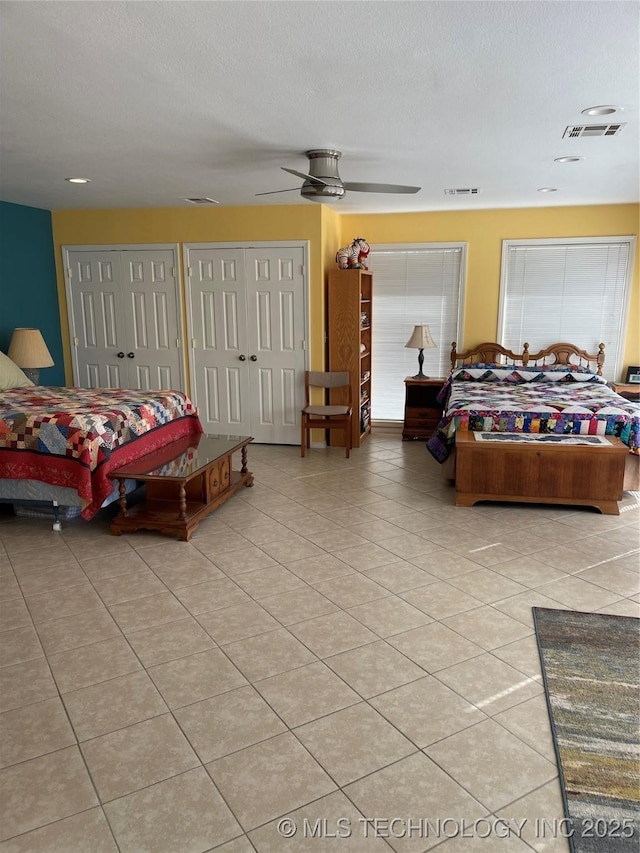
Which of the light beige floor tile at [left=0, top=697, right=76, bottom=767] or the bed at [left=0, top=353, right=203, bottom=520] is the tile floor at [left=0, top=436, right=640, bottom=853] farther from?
the bed at [left=0, top=353, right=203, bottom=520]

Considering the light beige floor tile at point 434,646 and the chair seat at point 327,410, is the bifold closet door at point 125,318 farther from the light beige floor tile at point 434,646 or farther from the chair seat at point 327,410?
the light beige floor tile at point 434,646

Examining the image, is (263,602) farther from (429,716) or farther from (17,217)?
(17,217)

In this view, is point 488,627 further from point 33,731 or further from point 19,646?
point 19,646

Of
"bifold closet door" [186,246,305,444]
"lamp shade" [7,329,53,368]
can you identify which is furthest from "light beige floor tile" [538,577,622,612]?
"lamp shade" [7,329,53,368]

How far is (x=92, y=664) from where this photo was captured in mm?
2623

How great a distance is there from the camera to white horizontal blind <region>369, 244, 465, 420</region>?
6.78 meters

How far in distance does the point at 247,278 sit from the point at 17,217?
2304 mm

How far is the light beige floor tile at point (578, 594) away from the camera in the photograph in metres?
3.10

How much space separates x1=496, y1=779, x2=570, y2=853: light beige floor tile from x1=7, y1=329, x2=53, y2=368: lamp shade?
5258 mm

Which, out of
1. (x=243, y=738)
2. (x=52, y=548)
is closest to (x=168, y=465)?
A: (x=52, y=548)

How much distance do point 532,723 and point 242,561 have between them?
74.7 inches

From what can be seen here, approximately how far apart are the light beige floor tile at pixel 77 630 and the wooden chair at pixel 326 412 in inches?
126

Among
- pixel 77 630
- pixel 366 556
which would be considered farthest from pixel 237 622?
A: pixel 366 556

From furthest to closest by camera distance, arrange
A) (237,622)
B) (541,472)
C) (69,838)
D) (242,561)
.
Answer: (541,472), (242,561), (237,622), (69,838)
